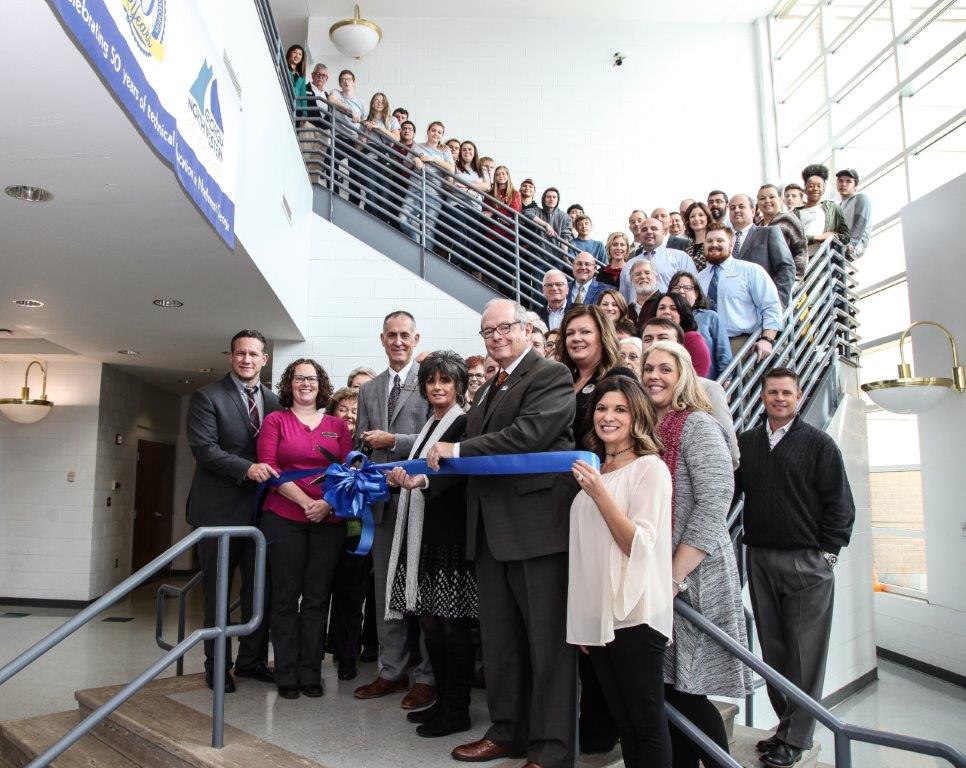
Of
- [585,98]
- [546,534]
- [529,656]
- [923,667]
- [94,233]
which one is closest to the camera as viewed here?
Result: [546,534]

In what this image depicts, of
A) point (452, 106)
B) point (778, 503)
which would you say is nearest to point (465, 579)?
point (778, 503)

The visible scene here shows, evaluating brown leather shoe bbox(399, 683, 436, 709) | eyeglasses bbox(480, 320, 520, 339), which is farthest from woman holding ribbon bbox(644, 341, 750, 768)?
brown leather shoe bbox(399, 683, 436, 709)

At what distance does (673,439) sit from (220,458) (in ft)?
6.33

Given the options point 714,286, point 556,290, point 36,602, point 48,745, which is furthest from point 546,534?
point 36,602

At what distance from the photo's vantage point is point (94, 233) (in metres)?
3.89

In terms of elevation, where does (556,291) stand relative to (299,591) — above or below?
above

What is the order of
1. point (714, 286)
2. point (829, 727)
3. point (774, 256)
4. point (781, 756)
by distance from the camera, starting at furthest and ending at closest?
1. point (774, 256)
2. point (714, 286)
3. point (781, 756)
4. point (829, 727)

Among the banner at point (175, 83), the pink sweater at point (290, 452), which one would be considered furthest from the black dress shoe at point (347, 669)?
the banner at point (175, 83)

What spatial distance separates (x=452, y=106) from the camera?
10336mm

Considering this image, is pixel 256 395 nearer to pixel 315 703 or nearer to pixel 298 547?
pixel 298 547

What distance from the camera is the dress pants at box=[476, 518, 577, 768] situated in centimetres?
226

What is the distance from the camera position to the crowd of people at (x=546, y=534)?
85.1 inches

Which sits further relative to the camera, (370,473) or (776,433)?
(776,433)

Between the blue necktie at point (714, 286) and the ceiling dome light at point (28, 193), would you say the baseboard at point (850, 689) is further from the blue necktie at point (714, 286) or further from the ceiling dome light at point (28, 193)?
the ceiling dome light at point (28, 193)
